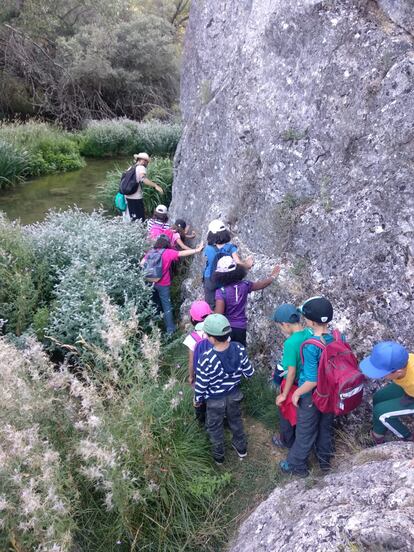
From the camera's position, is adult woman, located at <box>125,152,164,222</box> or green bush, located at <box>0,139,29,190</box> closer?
adult woman, located at <box>125,152,164,222</box>

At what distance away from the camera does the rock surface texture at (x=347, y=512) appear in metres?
2.26

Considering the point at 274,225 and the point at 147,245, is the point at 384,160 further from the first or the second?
the point at 147,245

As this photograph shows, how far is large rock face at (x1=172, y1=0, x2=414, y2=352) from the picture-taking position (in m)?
4.09

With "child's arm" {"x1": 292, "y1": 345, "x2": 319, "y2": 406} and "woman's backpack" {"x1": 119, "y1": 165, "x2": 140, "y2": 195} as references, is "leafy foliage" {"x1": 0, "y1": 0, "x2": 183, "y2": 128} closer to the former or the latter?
"woman's backpack" {"x1": 119, "y1": 165, "x2": 140, "y2": 195}

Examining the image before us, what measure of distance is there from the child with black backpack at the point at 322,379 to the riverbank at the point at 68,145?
10.9 meters

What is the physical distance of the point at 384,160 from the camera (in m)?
4.24

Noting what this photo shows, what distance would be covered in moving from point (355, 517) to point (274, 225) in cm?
328

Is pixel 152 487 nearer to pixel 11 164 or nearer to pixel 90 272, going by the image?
Result: pixel 90 272

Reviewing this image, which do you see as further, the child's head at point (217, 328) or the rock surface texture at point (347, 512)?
the child's head at point (217, 328)

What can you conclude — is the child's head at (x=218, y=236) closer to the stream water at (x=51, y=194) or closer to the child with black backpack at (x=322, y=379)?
the child with black backpack at (x=322, y=379)

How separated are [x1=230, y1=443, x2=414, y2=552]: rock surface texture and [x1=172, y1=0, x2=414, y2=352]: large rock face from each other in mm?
1282

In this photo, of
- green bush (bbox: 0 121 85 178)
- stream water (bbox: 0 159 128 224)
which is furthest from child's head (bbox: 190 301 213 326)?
green bush (bbox: 0 121 85 178)

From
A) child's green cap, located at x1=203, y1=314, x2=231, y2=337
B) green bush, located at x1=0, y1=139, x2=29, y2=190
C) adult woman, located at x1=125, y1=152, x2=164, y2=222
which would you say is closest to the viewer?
child's green cap, located at x1=203, y1=314, x2=231, y2=337

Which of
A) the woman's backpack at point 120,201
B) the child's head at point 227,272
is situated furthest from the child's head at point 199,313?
the woman's backpack at point 120,201
